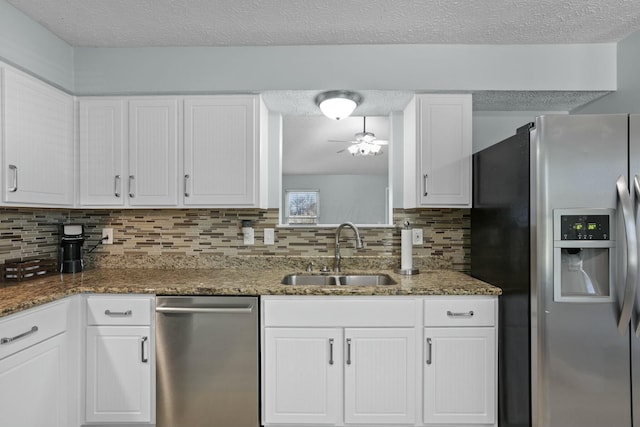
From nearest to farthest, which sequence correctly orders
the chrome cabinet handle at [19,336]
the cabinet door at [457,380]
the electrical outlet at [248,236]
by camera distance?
the chrome cabinet handle at [19,336], the cabinet door at [457,380], the electrical outlet at [248,236]

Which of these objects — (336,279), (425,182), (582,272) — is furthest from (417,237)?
(582,272)

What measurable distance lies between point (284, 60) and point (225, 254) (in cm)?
138

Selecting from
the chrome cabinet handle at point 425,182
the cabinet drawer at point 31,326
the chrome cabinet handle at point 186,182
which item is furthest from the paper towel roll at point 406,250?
the cabinet drawer at point 31,326

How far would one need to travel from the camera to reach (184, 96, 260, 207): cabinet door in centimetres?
233

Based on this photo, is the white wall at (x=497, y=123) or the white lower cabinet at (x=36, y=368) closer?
the white lower cabinet at (x=36, y=368)

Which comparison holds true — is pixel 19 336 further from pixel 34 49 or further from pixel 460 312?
pixel 460 312

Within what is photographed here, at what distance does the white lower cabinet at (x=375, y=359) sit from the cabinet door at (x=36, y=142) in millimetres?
1416

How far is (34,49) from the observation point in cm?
206

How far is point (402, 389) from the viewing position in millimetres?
2004

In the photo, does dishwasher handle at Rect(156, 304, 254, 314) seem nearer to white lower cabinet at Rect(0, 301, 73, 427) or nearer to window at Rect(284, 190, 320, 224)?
white lower cabinet at Rect(0, 301, 73, 427)

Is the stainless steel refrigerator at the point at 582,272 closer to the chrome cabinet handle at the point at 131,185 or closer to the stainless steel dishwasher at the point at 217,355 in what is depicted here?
the stainless steel dishwasher at the point at 217,355

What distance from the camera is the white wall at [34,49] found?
6.21 ft

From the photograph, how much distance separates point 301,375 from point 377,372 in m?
0.41

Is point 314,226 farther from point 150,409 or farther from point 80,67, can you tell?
point 80,67
